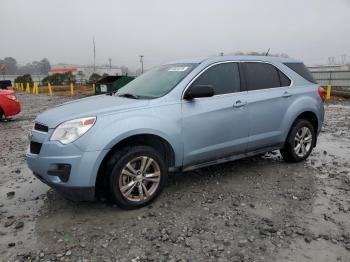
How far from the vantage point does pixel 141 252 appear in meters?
3.05

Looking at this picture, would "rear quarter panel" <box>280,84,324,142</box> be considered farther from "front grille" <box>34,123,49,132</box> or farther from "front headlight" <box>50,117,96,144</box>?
"front grille" <box>34,123,49,132</box>

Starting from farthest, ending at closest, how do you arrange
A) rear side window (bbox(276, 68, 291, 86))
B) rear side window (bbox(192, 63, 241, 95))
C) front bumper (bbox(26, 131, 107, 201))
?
rear side window (bbox(276, 68, 291, 86)) → rear side window (bbox(192, 63, 241, 95)) → front bumper (bbox(26, 131, 107, 201))

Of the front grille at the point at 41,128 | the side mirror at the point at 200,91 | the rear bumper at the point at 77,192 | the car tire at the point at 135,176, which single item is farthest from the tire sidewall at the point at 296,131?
the front grille at the point at 41,128

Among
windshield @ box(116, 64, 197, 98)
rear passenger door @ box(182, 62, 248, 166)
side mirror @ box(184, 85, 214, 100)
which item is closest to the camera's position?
side mirror @ box(184, 85, 214, 100)

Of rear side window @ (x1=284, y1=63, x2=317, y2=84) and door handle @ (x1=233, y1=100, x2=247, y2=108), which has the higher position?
rear side window @ (x1=284, y1=63, x2=317, y2=84)

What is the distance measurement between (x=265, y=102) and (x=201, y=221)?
219cm

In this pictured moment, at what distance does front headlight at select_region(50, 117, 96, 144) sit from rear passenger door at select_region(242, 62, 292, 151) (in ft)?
7.64

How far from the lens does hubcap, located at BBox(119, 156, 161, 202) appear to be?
3.77 metres

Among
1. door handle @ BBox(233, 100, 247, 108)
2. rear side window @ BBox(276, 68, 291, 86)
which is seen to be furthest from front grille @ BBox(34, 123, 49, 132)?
rear side window @ BBox(276, 68, 291, 86)

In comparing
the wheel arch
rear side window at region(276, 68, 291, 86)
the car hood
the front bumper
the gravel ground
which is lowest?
the gravel ground

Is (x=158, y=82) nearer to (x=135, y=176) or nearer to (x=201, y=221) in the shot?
(x=135, y=176)

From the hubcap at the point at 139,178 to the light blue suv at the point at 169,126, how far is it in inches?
0.5

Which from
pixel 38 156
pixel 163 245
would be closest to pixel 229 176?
pixel 163 245

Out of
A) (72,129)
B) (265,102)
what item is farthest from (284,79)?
(72,129)
